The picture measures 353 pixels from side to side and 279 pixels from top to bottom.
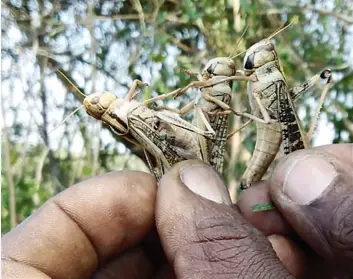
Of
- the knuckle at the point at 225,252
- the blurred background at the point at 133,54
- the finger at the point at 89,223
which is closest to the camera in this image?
the knuckle at the point at 225,252

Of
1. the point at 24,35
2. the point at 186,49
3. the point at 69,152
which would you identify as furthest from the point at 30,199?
the point at 186,49

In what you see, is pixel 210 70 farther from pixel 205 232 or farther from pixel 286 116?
pixel 205 232

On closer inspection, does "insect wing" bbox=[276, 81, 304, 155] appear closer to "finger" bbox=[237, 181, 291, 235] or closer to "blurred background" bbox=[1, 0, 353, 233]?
"finger" bbox=[237, 181, 291, 235]

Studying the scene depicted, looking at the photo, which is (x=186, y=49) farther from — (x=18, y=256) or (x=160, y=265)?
(x=18, y=256)

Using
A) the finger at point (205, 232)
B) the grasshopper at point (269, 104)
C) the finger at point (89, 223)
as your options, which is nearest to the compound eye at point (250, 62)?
the grasshopper at point (269, 104)

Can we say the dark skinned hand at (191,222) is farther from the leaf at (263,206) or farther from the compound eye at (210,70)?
the compound eye at (210,70)

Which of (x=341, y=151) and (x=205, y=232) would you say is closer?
(x=205, y=232)

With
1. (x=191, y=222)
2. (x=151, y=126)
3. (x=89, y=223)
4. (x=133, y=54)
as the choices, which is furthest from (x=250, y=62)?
(x=133, y=54)
